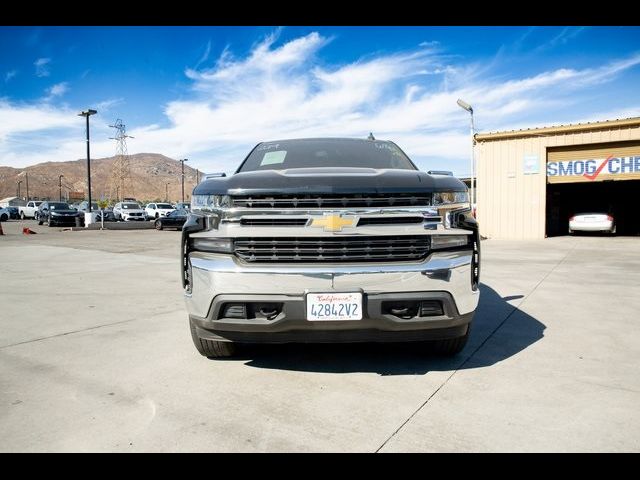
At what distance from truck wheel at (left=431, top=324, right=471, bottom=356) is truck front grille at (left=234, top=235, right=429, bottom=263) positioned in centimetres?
82

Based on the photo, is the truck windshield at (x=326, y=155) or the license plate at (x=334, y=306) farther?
the truck windshield at (x=326, y=155)

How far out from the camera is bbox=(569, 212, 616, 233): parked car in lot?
16.3 metres

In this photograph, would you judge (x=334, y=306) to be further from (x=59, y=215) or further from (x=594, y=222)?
(x=59, y=215)

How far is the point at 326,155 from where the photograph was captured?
4.32m

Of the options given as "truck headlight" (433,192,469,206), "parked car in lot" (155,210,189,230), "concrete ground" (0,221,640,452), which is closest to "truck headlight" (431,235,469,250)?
"truck headlight" (433,192,469,206)

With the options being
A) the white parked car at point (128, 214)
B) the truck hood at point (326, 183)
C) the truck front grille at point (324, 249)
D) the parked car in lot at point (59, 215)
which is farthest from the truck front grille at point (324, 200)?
the white parked car at point (128, 214)

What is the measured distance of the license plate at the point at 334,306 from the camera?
2.62 meters

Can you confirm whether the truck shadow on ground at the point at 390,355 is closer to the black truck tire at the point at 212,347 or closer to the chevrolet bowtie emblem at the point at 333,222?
the black truck tire at the point at 212,347

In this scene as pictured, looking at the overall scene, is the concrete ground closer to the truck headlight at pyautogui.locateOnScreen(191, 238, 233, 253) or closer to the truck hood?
the truck headlight at pyautogui.locateOnScreen(191, 238, 233, 253)

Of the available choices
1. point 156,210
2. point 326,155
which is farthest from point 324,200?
point 156,210

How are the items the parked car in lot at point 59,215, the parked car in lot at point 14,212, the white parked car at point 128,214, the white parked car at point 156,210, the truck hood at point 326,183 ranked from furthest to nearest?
the parked car in lot at point 14,212, the white parked car at point 156,210, the white parked car at point 128,214, the parked car in lot at point 59,215, the truck hood at point 326,183

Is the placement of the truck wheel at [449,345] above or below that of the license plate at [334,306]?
below

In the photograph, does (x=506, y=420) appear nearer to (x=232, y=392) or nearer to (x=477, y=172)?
(x=232, y=392)
